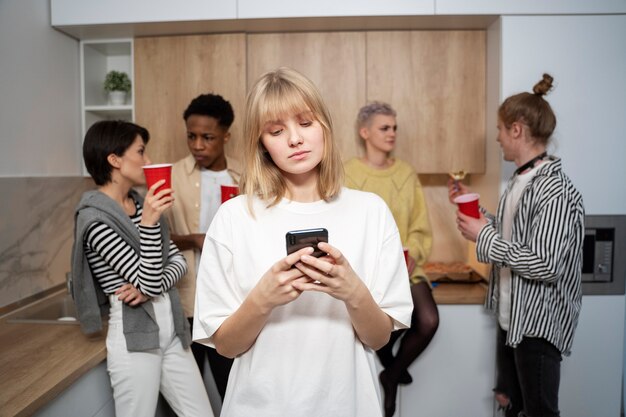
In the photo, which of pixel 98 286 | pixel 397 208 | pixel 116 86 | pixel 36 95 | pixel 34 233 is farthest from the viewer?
pixel 116 86

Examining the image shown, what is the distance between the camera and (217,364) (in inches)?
88.0

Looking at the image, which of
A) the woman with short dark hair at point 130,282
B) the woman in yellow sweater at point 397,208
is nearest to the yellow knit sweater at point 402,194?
the woman in yellow sweater at point 397,208

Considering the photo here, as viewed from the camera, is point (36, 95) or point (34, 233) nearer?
point (34, 233)

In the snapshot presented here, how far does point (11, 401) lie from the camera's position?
4.38 ft

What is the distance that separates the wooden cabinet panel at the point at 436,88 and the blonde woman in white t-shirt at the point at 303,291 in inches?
61.5

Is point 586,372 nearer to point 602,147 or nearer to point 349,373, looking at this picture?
point 602,147

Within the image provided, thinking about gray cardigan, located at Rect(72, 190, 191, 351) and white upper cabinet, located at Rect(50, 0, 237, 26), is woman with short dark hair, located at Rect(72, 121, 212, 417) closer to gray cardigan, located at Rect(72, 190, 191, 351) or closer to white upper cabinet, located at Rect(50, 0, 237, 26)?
gray cardigan, located at Rect(72, 190, 191, 351)

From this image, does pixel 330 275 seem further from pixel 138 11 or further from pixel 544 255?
pixel 138 11

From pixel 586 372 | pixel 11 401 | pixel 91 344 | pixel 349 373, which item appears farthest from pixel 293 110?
pixel 586 372

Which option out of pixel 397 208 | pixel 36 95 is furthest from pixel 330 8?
pixel 36 95

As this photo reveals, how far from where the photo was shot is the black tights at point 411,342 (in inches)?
90.6

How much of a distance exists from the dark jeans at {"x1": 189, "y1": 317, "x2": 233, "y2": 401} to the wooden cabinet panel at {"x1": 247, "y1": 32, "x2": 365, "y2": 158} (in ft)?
4.14

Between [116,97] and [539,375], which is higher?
[116,97]

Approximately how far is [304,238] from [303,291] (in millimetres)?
175
